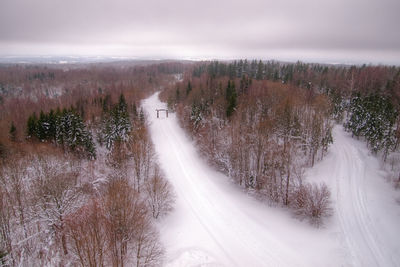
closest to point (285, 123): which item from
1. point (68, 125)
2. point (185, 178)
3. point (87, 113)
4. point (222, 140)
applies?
point (222, 140)

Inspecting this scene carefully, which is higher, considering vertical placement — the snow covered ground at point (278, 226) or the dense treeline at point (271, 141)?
the dense treeline at point (271, 141)

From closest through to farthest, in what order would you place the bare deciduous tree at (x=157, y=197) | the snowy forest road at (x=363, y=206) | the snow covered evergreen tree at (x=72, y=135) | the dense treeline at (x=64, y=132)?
the snowy forest road at (x=363, y=206) < the bare deciduous tree at (x=157, y=197) < the dense treeline at (x=64, y=132) < the snow covered evergreen tree at (x=72, y=135)

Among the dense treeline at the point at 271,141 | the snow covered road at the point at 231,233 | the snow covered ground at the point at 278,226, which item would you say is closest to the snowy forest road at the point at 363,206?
the snow covered ground at the point at 278,226

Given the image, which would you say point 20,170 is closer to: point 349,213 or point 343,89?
point 349,213

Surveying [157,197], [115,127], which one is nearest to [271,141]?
[157,197]

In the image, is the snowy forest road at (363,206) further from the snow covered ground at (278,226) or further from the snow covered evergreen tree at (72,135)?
the snow covered evergreen tree at (72,135)

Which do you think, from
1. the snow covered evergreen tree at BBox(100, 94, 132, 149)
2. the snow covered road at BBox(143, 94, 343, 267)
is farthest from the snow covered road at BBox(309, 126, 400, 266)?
the snow covered evergreen tree at BBox(100, 94, 132, 149)

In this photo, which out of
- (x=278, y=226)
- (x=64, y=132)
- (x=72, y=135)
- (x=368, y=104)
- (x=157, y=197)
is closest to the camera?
(x=278, y=226)

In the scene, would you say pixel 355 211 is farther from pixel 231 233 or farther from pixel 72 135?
pixel 72 135

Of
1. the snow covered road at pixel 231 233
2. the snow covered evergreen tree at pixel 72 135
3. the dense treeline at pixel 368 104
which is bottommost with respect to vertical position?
the snow covered road at pixel 231 233
